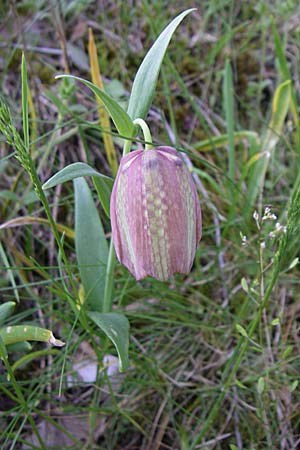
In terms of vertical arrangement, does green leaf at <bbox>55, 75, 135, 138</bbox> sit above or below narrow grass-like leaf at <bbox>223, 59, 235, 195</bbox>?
above

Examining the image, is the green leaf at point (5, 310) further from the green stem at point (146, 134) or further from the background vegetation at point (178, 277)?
the green stem at point (146, 134)

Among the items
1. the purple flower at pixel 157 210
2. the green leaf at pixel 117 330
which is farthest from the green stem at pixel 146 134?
the green leaf at pixel 117 330

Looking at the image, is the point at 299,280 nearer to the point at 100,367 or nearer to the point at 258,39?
the point at 100,367

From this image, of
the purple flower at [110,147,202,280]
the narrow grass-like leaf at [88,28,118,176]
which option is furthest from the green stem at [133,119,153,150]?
the narrow grass-like leaf at [88,28,118,176]

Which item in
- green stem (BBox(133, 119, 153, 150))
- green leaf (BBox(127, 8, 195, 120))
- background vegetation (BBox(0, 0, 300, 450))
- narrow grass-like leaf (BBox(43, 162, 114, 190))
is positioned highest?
green leaf (BBox(127, 8, 195, 120))

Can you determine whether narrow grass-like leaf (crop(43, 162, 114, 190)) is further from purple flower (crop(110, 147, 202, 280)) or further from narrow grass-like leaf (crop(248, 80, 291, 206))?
narrow grass-like leaf (crop(248, 80, 291, 206))

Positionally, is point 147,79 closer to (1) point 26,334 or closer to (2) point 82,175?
(2) point 82,175

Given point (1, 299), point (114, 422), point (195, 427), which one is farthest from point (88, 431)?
point (1, 299)
